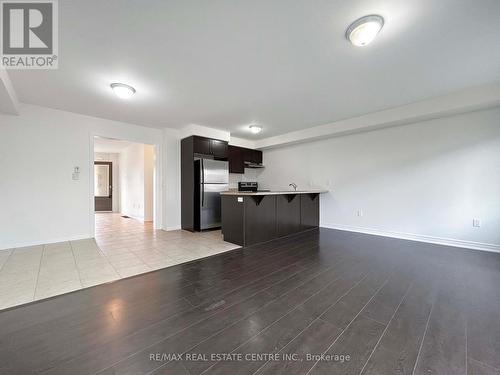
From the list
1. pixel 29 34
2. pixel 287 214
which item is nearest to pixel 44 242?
pixel 29 34

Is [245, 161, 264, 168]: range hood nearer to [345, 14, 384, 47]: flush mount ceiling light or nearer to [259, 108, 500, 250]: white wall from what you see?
[259, 108, 500, 250]: white wall

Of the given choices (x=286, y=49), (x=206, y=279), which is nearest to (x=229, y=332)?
(x=206, y=279)

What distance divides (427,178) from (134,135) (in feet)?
20.4

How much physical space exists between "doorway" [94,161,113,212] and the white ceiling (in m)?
5.26

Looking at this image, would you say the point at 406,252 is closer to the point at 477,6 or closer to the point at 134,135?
the point at 477,6

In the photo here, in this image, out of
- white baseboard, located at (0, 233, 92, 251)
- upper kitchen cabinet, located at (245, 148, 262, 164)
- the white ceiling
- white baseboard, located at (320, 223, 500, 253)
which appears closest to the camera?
the white ceiling

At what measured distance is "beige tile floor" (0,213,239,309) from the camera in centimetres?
201

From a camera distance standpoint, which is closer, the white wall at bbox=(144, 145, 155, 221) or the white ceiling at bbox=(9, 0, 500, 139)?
the white ceiling at bbox=(9, 0, 500, 139)

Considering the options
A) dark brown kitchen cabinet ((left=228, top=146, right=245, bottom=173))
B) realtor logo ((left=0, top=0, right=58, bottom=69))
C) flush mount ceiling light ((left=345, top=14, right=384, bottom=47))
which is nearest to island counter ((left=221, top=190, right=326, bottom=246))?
dark brown kitchen cabinet ((left=228, top=146, right=245, bottom=173))

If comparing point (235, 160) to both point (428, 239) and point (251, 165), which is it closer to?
point (251, 165)

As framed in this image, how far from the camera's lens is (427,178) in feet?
12.0

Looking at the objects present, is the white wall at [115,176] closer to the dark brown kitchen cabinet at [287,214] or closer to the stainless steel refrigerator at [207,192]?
the stainless steel refrigerator at [207,192]

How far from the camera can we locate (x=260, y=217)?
370cm

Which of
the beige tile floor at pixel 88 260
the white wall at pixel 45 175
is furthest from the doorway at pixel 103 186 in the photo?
the white wall at pixel 45 175
